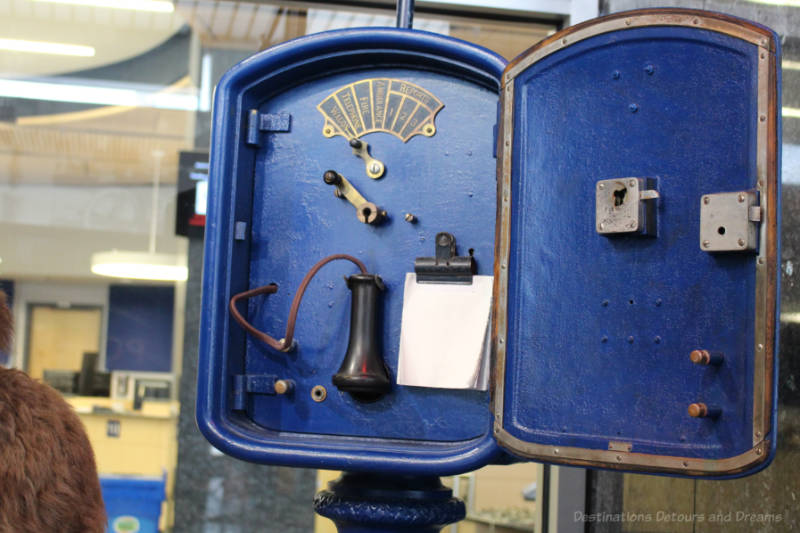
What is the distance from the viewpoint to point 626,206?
144cm

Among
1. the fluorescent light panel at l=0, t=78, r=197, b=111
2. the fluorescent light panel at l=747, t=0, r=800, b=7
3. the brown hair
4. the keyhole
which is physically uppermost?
the fluorescent light panel at l=0, t=78, r=197, b=111

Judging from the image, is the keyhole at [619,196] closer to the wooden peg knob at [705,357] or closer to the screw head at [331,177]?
the wooden peg knob at [705,357]

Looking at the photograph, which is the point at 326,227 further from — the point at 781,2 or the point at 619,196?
the point at 781,2

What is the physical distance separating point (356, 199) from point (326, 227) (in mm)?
92

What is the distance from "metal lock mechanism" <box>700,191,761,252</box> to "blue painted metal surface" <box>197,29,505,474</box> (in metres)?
0.48

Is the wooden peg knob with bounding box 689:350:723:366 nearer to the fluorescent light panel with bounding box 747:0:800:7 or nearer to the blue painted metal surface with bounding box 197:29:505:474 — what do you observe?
the blue painted metal surface with bounding box 197:29:505:474

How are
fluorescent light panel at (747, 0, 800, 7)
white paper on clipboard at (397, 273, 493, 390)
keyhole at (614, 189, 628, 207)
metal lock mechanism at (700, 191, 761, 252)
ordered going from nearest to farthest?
metal lock mechanism at (700, 191, 761, 252)
keyhole at (614, 189, 628, 207)
white paper on clipboard at (397, 273, 493, 390)
fluorescent light panel at (747, 0, 800, 7)

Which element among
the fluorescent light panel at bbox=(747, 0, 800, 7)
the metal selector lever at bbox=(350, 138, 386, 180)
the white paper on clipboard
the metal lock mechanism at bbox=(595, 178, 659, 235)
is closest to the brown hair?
the white paper on clipboard

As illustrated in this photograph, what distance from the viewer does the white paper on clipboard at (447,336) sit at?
67.8 inches

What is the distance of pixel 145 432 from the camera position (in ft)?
10.6

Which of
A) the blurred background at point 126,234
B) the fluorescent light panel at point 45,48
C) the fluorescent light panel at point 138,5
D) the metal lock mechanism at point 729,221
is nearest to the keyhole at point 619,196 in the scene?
the metal lock mechanism at point 729,221

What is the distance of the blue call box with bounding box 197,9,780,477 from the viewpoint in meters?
1.37

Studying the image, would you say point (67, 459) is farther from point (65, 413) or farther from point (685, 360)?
point (685, 360)

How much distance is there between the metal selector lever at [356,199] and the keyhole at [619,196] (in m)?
0.52
